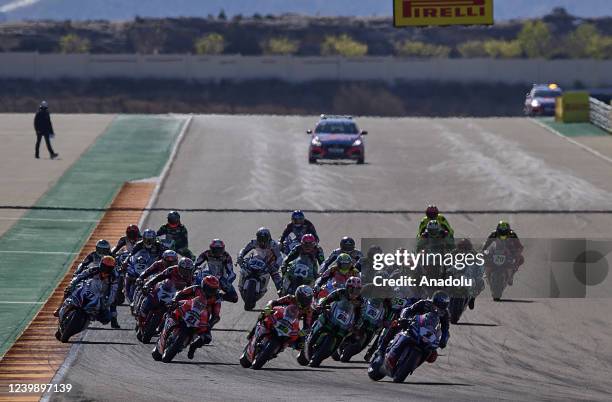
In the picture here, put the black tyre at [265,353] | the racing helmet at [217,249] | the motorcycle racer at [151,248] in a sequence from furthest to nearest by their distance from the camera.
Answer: the motorcycle racer at [151,248]
the racing helmet at [217,249]
the black tyre at [265,353]

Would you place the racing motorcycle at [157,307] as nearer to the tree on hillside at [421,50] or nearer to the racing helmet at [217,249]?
the racing helmet at [217,249]

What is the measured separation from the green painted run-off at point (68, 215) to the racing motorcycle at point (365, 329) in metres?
5.41

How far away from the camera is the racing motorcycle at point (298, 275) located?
25953 mm

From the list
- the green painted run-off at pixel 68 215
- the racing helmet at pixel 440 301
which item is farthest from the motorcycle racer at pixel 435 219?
the green painted run-off at pixel 68 215

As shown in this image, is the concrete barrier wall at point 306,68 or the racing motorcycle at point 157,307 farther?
the concrete barrier wall at point 306,68

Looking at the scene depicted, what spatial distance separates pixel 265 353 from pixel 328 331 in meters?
1.08

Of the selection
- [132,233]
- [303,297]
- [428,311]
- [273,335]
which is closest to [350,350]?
[303,297]

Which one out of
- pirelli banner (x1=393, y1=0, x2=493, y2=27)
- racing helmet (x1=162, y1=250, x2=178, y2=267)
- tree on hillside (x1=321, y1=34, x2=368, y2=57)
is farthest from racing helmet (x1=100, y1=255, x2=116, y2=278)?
tree on hillside (x1=321, y1=34, x2=368, y2=57)

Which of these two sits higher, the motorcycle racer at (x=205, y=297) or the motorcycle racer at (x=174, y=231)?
the motorcycle racer at (x=205, y=297)

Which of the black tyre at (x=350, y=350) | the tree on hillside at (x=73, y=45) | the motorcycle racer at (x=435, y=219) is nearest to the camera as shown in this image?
the black tyre at (x=350, y=350)

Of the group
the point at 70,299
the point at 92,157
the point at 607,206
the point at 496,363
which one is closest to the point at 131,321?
the point at 70,299

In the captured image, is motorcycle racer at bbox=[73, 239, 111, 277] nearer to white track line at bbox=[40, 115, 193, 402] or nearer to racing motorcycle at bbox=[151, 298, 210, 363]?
white track line at bbox=[40, 115, 193, 402]

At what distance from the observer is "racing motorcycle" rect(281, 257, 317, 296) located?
25953 mm

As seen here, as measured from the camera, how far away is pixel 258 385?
64.1ft
